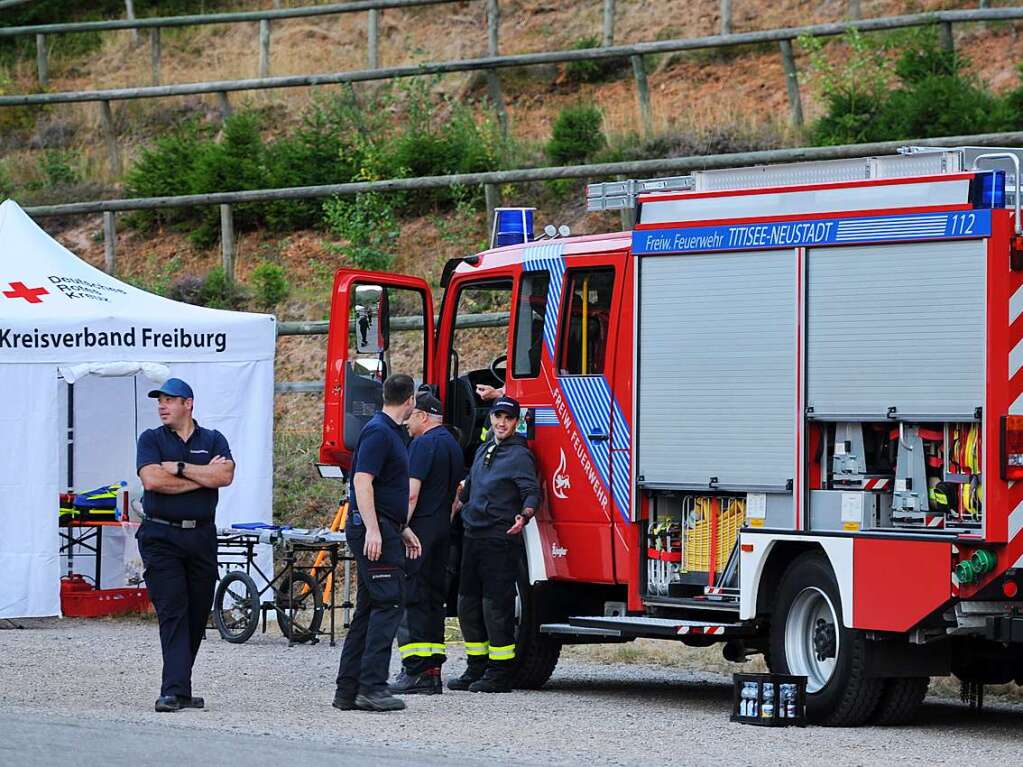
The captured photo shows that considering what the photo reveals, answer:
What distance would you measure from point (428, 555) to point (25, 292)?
6636 millimetres

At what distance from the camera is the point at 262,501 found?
1870 centimetres

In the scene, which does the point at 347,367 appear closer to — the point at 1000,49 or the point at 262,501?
the point at 262,501

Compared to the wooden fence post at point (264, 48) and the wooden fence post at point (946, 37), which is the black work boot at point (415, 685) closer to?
the wooden fence post at point (946, 37)

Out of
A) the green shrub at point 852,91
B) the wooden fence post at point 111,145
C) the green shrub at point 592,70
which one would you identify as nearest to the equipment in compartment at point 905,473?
the green shrub at point 852,91

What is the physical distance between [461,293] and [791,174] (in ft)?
11.1

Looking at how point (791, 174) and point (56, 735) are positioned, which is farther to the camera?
point (791, 174)

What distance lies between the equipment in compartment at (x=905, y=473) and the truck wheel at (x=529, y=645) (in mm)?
2649

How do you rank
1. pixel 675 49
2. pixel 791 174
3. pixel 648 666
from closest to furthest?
1. pixel 791 174
2. pixel 648 666
3. pixel 675 49

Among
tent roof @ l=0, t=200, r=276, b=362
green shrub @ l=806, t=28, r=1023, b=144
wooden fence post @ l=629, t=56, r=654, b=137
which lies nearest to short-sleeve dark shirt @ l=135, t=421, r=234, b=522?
tent roof @ l=0, t=200, r=276, b=362

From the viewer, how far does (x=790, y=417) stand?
12.3m

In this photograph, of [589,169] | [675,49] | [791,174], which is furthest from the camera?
[675,49]

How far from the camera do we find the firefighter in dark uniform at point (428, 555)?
44.1 feet

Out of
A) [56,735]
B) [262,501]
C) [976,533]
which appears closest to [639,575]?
[976,533]

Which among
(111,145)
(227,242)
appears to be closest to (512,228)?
(227,242)
